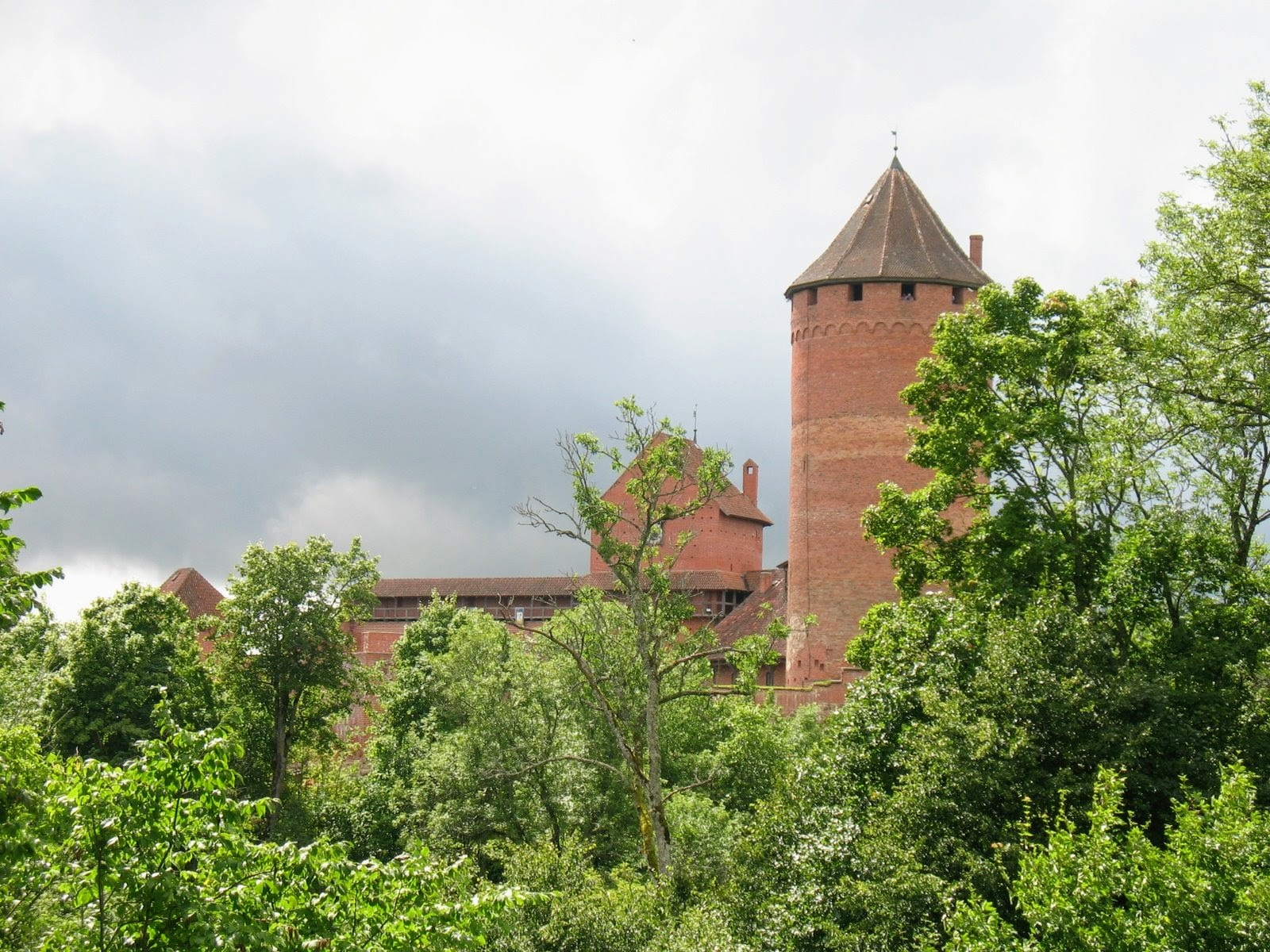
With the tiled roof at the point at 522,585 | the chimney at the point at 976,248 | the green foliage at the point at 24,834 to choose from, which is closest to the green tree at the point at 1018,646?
the green foliage at the point at 24,834

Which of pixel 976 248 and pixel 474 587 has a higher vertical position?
pixel 976 248

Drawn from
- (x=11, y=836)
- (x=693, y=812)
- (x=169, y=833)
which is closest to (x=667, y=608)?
(x=693, y=812)

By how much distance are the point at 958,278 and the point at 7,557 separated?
35.6m

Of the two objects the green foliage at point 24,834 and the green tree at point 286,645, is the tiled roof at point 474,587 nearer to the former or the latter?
the green tree at point 286,645

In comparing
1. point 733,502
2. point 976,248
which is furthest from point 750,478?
point 976,248

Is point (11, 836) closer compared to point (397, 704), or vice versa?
point (11, 836)

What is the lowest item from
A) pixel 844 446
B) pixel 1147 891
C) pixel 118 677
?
pixel 1147 891

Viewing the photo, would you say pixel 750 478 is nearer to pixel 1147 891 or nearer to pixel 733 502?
pixel 733 502

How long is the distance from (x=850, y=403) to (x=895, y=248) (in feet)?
15.8

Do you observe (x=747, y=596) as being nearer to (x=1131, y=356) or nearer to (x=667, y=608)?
(x=667, y=608)

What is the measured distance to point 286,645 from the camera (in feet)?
123

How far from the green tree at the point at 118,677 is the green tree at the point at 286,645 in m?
1.99

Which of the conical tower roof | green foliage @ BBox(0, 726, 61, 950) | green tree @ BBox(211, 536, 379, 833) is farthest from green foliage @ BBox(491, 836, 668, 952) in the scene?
the conical tower roof

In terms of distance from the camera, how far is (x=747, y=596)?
5909 cm
